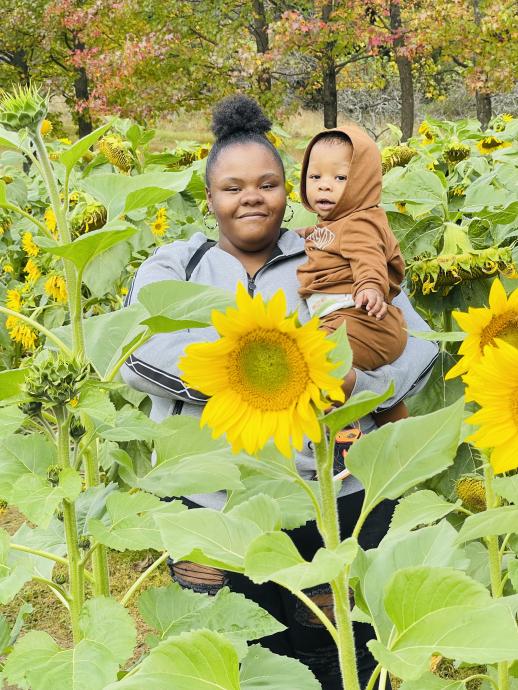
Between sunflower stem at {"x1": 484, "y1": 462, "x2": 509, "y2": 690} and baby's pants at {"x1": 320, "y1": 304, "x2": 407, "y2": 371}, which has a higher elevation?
baby's pants at {"x1": 320, "y1": 304, "x2": 407, "y2": 371}

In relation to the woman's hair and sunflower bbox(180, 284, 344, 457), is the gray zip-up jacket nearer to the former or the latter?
the woman's hair

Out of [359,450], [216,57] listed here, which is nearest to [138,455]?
[359,450]

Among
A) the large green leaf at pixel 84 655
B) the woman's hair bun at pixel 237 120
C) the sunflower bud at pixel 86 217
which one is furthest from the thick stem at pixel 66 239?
the sunflower bud at pixel 86 217

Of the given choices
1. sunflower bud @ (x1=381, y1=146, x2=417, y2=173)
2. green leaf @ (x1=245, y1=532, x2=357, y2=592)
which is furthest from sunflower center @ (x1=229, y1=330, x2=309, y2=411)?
sunflower bud @ (x1=381, y1=146, x2=417, y2=173)

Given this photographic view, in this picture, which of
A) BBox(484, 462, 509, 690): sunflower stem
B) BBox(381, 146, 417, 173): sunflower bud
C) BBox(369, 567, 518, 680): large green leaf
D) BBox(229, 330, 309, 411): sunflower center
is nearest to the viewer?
BBox(369, 567, 518, 680): large green leaf

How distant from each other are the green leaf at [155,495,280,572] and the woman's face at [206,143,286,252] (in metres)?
1.07

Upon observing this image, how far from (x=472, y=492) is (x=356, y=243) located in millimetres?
623

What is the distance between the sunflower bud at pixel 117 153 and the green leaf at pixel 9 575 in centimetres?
225

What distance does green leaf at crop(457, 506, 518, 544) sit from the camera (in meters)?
1.07

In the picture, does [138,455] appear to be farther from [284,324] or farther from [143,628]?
[284,324]

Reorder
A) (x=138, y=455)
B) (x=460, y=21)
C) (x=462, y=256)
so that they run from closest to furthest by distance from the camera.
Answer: (x=462, y=256), (x=138, y=455), (x=460, y=21)

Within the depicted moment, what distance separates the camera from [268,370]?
0.99 metres

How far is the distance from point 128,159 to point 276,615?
1951mm

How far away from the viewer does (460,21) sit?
1141 centimetres
